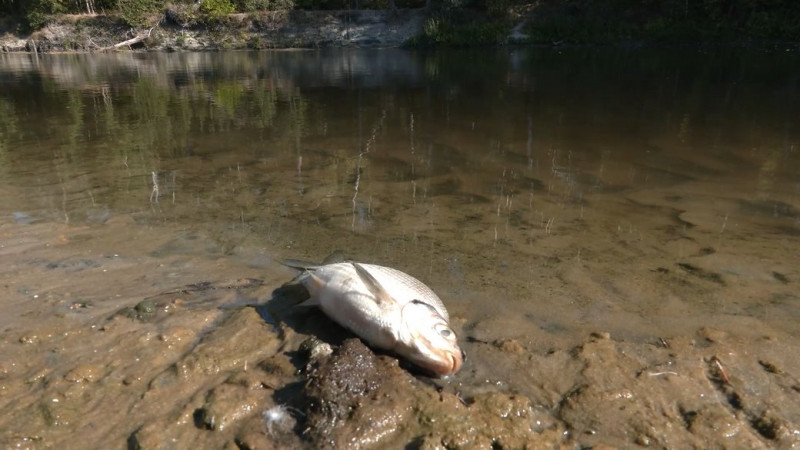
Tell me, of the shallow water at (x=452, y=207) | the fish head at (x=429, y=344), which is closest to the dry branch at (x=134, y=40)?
the shallow water at (x=452, y=207)

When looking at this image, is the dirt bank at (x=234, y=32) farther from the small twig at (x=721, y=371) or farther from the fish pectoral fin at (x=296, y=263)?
the small twig at (x=721, y=371)

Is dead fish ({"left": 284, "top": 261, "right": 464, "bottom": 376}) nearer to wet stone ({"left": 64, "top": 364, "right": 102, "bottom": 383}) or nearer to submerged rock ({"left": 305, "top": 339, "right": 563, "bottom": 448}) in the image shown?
submerged rock ({"left": 305, "top": 339, "right": 563, "bottom": 448})

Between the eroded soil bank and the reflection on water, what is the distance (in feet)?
1.54

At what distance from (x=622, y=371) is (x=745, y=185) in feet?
16.3

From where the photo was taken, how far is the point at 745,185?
737 cm

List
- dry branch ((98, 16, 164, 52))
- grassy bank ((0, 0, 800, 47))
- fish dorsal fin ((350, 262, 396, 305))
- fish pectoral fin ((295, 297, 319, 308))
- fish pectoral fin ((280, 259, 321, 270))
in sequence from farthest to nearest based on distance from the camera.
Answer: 1. dry branch ((98, 16, 164, 52))
2. grassy bank ((0, 0, 800, 47))
3. fish pectoral fin ((280, 259, 321, 270))
4. fish pectoral fin ((295, 297, 319, 308))
5. fish dorsal fin ((350, 262, 396, 305))

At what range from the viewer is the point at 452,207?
681 cm

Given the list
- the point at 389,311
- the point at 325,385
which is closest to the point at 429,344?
the point at 389,311

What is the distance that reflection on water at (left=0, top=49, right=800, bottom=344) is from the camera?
4.91 m

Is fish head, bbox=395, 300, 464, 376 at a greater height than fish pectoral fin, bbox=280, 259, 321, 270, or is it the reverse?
fish head, bbox=395, 300, 464, 376

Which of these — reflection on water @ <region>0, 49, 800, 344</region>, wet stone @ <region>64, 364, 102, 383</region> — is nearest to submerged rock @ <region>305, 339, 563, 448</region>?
reflection on water @ <region>0, 49, 800, 344</region>

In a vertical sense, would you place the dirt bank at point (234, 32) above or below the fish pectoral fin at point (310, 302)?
above

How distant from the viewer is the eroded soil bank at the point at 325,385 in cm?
320

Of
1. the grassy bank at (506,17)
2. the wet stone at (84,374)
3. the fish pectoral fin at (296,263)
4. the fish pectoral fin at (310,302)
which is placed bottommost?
the fish pectoral fin at (296,263)
